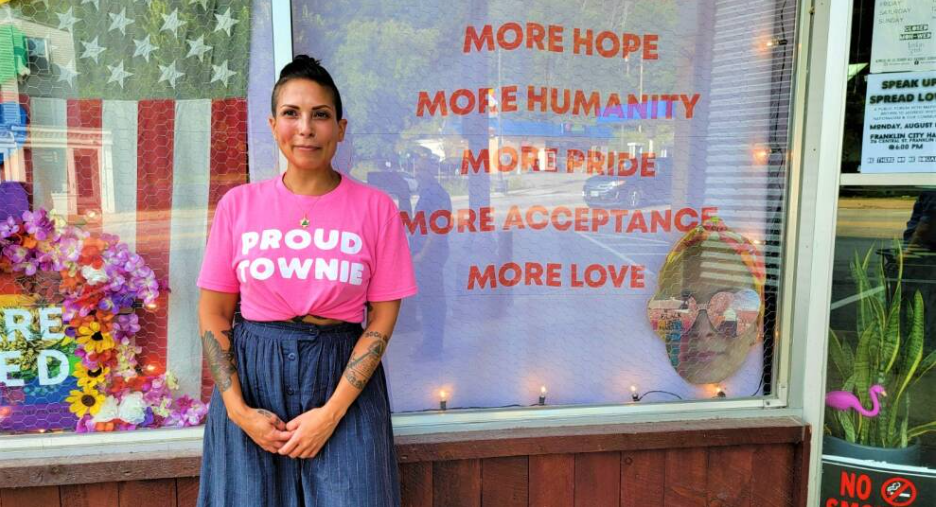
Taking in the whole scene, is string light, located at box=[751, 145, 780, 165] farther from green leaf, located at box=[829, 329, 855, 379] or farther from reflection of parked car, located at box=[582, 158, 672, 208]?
green leaf, located at box=[829, 329, 855, 379]

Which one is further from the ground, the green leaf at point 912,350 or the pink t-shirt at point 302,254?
the pink t-shirt at point 302,254

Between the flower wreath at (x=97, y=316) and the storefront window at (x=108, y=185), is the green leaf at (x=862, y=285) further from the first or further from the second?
the flower wreath at (x=97, y=316)

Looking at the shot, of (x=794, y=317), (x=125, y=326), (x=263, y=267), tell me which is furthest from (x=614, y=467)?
(x=125, y=326)

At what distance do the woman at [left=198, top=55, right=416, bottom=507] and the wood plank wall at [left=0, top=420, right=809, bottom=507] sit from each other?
24.3 inches

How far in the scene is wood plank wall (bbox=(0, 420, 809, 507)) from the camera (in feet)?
6.49

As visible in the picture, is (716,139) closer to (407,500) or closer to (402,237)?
(402,237)

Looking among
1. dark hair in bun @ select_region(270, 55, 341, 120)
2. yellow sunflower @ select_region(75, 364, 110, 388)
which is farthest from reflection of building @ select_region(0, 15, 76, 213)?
dark hair in bun @ select_region(270, 55, 341, 120)

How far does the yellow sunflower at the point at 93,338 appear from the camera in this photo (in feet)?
6.14

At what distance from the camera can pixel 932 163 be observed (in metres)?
1.94

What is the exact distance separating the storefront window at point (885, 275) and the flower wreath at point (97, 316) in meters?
2.26

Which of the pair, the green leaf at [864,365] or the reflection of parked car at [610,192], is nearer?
the green leaf at [864,365]

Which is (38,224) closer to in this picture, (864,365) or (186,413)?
(186,413)

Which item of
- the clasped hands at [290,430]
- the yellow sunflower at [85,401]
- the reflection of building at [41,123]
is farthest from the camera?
the yellow sunflower at [85,401]

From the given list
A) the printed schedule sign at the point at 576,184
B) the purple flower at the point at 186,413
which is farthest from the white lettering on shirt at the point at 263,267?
the purple flower at the point at 186,413
